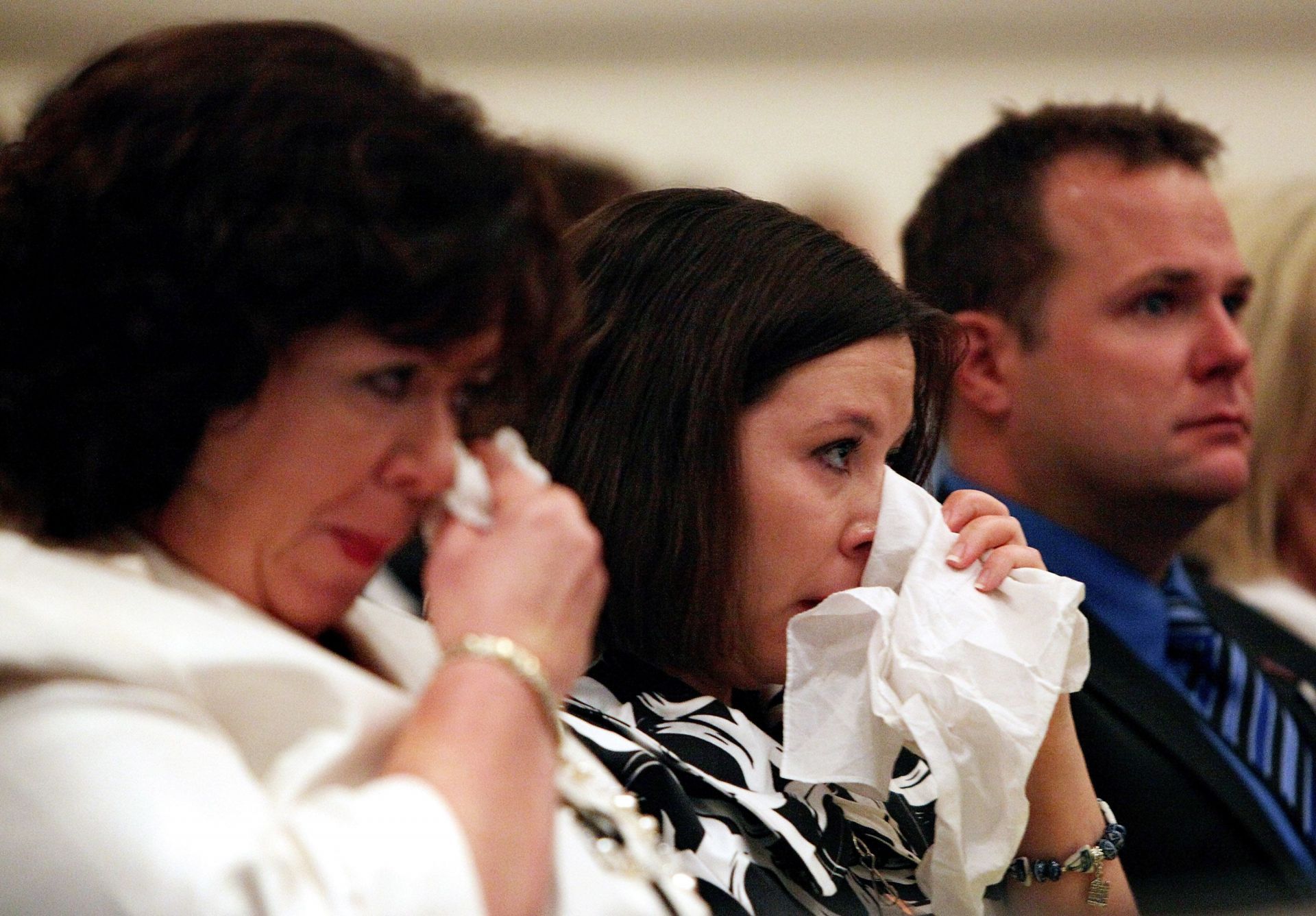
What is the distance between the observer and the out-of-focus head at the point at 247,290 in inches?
33.1

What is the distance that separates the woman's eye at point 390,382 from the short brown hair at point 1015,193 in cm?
95

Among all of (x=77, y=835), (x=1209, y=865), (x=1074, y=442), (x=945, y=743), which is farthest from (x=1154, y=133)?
(x=77, y=835)

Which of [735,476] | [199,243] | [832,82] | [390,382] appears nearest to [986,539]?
[735,476]

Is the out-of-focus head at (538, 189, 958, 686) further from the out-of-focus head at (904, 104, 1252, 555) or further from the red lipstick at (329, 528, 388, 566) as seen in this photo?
the out-of-focus head at (904, 104, 1252, 555)

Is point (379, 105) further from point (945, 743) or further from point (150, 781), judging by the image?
point (945, 743)

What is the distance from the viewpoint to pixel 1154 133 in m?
1.89

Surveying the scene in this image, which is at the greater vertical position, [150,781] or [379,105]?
[379,105]

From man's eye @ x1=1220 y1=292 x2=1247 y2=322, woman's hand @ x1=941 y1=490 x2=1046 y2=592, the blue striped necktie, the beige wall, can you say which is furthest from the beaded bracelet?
the beige wall

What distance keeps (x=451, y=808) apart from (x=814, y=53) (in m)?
3.02

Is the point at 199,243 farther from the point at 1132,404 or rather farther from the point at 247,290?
the point at 1132,404

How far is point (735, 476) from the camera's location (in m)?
1.27

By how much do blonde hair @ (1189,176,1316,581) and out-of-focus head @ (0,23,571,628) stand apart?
6.05ft

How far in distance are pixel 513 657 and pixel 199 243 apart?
0.29 meters

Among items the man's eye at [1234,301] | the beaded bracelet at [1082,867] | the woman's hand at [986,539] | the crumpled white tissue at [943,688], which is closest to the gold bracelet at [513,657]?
the crumpled white tissue at [943,688]
